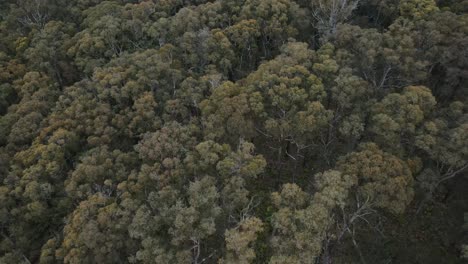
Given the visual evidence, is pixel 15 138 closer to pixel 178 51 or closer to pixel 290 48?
pixel 178 51

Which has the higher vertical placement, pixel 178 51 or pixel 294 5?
pixel 294 5

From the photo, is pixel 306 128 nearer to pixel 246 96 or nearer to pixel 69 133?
pixel 246 96

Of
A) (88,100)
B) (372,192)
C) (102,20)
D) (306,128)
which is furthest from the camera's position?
(102,20)

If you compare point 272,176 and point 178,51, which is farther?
point 178,51

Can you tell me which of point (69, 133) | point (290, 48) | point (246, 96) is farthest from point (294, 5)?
point (69, 133)

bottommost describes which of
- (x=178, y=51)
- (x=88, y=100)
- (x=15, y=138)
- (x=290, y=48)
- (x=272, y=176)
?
(x=272, y=176)

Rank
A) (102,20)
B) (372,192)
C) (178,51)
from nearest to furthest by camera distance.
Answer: (372,192)
(178,51)
(102,20)
